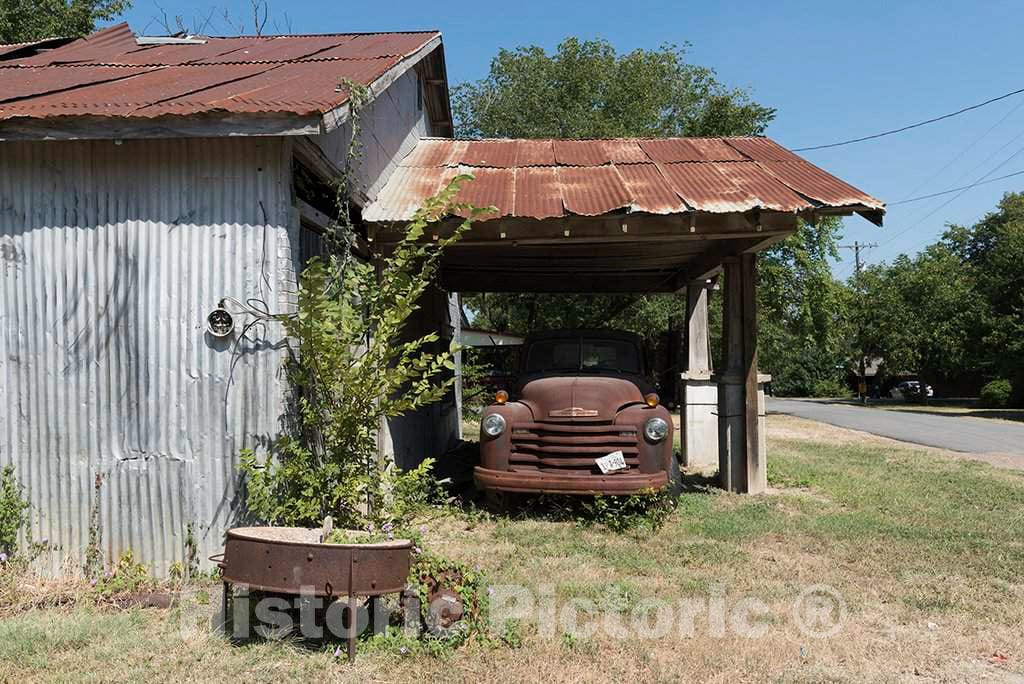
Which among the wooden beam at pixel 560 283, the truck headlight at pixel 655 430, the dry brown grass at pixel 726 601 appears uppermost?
the wooden beam at pixel 560 283

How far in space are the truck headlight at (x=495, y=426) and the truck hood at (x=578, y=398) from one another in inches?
12.4

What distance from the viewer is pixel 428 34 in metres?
9.73

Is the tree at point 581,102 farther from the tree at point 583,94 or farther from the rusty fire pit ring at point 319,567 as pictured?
the rusty fire pit ring at point 319,567

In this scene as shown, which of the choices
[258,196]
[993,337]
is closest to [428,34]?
[258,196]

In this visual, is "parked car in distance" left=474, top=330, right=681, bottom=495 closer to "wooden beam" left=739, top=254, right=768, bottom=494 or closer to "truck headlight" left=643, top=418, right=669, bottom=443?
"truck headlight" left=643, top=418, right=669, bottom=443

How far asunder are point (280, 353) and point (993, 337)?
107 feet

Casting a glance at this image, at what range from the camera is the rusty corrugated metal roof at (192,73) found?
4965 mm

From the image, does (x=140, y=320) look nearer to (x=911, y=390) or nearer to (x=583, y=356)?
(x=583, y=356)

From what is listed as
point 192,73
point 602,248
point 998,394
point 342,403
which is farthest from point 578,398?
point 998,394

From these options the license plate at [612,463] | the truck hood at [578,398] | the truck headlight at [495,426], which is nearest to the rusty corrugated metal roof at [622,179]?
the truck hood at [578,398]

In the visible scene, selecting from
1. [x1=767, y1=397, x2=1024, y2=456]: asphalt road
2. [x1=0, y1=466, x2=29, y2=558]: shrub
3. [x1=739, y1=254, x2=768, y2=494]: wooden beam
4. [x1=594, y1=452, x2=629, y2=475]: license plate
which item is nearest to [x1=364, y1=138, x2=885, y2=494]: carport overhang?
[x1=739, y1=254, x2=768, y2=494]: wooden beam

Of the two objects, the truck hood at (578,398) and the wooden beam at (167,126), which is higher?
the wooden beam at (167,126)

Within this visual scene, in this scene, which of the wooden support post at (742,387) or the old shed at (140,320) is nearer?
the old shed at (140,320)

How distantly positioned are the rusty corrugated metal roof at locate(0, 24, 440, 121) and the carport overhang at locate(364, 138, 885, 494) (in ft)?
3.87
